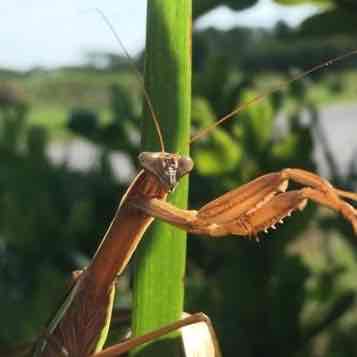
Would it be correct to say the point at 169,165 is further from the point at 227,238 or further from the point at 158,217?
the point at 227,238

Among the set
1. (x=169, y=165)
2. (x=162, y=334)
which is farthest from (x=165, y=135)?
(x=162, y=334)

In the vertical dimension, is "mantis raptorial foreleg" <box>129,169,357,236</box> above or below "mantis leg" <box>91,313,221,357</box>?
above

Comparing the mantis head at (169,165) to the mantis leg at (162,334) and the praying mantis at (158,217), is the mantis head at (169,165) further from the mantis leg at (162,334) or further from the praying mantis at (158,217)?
the mantis leg at (162,334)

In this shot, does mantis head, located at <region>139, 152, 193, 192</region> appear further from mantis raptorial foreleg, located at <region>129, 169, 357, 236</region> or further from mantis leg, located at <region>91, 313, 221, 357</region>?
mantis leg, located at <region>91, 313, 221, 357</region>

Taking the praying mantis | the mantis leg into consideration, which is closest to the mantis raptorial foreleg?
the praying mantis

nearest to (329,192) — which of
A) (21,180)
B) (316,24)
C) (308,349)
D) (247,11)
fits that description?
(247,11)

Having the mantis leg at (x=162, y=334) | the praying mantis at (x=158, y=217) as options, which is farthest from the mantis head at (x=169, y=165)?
the mantis leg at (x=162, y=334)

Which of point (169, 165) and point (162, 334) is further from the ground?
point (169, 165)
